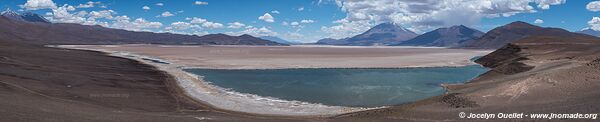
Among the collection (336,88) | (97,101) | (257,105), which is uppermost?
(97,101)

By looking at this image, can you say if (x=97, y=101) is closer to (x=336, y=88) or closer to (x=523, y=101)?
(x=336, y=88)

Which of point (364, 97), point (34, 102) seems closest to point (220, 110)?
point (34, 102)

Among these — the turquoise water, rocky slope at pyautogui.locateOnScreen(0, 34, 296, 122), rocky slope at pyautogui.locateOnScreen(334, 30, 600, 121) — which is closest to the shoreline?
rocky slope at pyautogui.locateOnScreen(0, 34, 296, 122)

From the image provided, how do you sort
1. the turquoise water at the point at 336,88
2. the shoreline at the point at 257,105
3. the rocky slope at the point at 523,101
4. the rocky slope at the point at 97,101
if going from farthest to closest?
the turquoise water at the point at 336,88 < the shoreline at the point at 257,105 < the rocky slope at the point at 523,101 < the rocky slope at the point at 97,101

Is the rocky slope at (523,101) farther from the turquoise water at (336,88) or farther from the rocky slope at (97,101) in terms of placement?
the turquoise water at (336,88)

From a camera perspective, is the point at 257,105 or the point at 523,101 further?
the point at 257,105

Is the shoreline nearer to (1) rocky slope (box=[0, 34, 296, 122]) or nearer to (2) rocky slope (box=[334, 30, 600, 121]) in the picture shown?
(1) rocky slope (box=[0, 34, 296, 122])

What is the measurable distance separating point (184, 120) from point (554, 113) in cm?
1814

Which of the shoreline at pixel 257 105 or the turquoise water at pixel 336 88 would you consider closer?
the shoreline at pixel 257 105

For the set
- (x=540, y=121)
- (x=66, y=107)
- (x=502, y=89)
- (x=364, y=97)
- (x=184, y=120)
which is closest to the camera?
(x=540, y=121)

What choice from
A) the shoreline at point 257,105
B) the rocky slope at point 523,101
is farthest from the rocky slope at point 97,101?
the rocky slope at point 523,101

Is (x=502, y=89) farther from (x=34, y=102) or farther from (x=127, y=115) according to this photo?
(x=34, y=102)

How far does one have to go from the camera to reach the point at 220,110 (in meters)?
35.4

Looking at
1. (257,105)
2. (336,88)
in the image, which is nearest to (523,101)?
(257,105)
